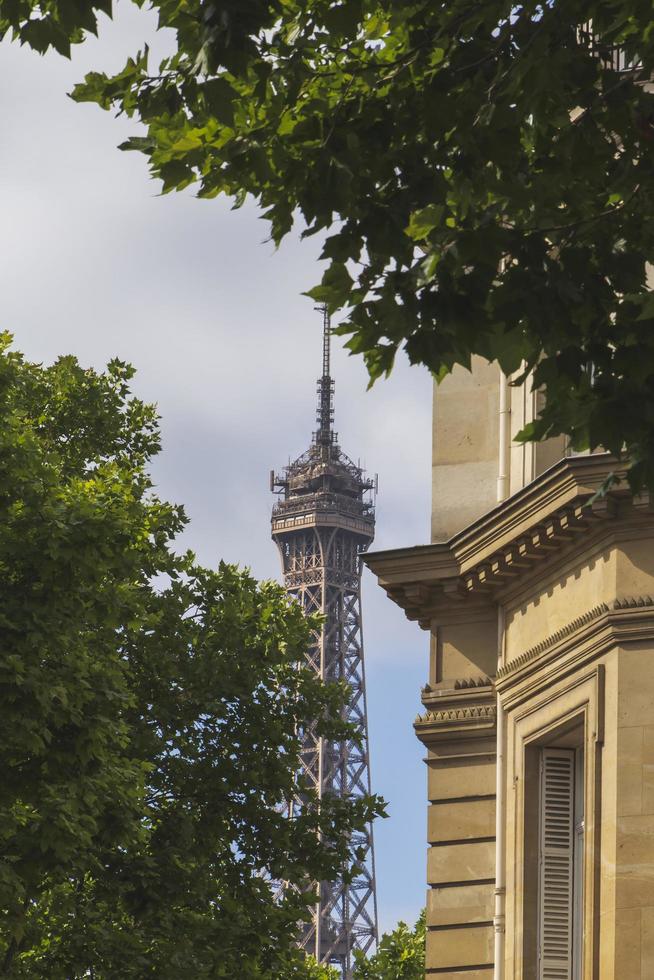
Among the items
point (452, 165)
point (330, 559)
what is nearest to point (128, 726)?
point (452, 165)

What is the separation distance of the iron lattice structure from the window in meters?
109

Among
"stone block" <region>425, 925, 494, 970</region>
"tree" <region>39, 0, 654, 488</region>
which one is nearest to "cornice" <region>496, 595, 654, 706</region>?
"stone block" <region>425, 925, 494, 970</region>

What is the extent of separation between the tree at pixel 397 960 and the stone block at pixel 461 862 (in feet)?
77.8

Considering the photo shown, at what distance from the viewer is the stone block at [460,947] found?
2253cm

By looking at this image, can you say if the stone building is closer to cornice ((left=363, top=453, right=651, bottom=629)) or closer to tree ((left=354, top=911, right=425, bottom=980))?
cornice ((left=363, top=453, right=651, bottom=629))

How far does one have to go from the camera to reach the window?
21734 millimetres

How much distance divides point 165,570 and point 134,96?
2163cm

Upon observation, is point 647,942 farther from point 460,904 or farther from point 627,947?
point 460,904

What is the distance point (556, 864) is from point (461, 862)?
4.29ft

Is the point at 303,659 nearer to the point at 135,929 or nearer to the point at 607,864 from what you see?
the point at 135,929

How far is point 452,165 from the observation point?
1094 centimetres

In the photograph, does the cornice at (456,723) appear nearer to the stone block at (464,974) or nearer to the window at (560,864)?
the window at (560,864)

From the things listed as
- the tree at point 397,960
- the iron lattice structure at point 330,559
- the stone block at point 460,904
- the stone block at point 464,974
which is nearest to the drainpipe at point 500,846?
the stone block at point 464,974

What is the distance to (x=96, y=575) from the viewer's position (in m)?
22.8
